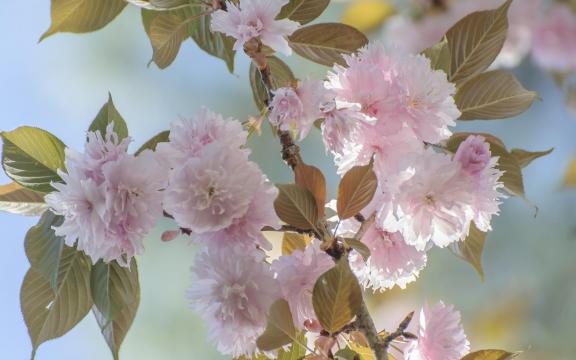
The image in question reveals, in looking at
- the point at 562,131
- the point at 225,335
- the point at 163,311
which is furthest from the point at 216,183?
the point at 562,131

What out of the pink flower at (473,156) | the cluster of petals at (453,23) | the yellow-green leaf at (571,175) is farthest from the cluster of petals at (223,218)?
the yellow-green leaf at (571,175)

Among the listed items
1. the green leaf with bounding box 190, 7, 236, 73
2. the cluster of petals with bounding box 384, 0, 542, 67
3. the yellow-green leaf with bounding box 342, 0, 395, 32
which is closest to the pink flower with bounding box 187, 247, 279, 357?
the green leaf with bounding box 190, 7, 236, 73

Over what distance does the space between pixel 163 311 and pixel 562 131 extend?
166 centimetres

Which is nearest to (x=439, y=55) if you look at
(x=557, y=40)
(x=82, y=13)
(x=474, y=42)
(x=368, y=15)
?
(x=474, y=42)

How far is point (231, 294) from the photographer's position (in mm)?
356

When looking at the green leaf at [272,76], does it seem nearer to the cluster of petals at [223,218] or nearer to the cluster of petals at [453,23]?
the cluster of petals at [223,218]

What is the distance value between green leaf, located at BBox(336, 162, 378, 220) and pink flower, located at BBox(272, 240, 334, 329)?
3 centimetres

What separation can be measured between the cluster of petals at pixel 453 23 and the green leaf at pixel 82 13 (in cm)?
52

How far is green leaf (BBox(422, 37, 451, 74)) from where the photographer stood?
0.44 m

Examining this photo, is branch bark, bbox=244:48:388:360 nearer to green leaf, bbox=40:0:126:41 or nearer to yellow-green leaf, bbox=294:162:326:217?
yellow-green leaf, bbox=294:162:326:217

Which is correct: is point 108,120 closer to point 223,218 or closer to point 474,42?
point 223,218

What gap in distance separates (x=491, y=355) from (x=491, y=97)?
17cm

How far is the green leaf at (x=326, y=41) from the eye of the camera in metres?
0.48

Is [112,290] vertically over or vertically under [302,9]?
under
